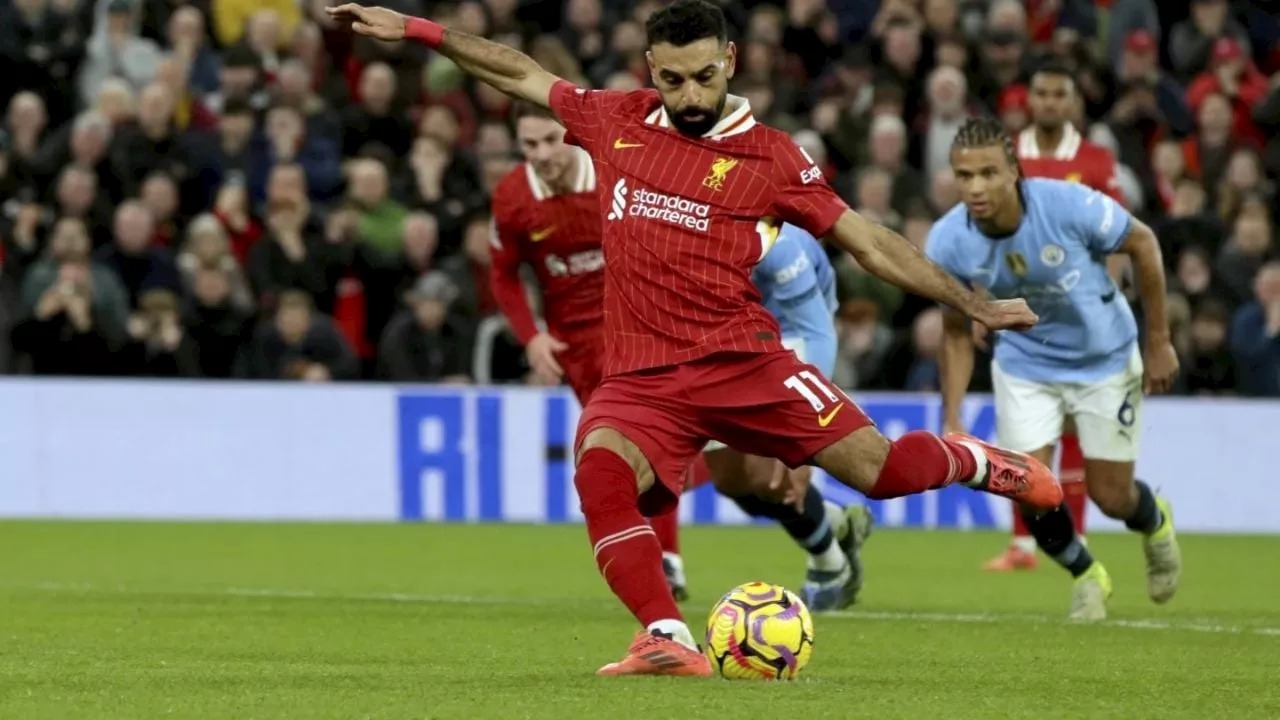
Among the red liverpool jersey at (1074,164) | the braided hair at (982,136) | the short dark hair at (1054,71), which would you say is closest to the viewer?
the braided hair at (982,136)

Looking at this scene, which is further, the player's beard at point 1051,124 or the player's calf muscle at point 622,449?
the player's beard at point 1051,124

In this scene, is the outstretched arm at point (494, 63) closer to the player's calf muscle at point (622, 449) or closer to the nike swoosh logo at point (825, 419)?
the player's calf muscle at point (622, 449)

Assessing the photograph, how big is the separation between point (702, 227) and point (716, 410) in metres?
0.61

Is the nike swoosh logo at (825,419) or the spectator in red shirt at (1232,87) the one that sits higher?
the spectator in red shirt at (1232,87)

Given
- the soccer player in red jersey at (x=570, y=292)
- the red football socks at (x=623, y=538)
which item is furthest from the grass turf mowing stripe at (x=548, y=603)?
the red football socks at (x=623, y=538)

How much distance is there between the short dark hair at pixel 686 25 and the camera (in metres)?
8.25

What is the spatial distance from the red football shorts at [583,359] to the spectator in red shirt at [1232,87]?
11.2 metres

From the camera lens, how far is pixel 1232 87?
22625mm

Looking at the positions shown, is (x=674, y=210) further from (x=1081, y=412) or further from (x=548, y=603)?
(x=548, y=603)

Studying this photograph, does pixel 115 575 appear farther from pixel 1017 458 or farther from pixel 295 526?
pixel 1017 458

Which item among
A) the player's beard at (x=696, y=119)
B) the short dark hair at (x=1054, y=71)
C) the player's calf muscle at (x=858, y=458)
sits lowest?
the player's calf muscle at (x=858, y=458)

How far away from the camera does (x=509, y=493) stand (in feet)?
61.0

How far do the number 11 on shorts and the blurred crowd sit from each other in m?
10.3

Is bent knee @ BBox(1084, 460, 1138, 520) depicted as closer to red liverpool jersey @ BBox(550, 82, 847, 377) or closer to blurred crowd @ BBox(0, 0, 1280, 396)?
red liverpool jersey @ BBox(550, 82, 847, 377)
